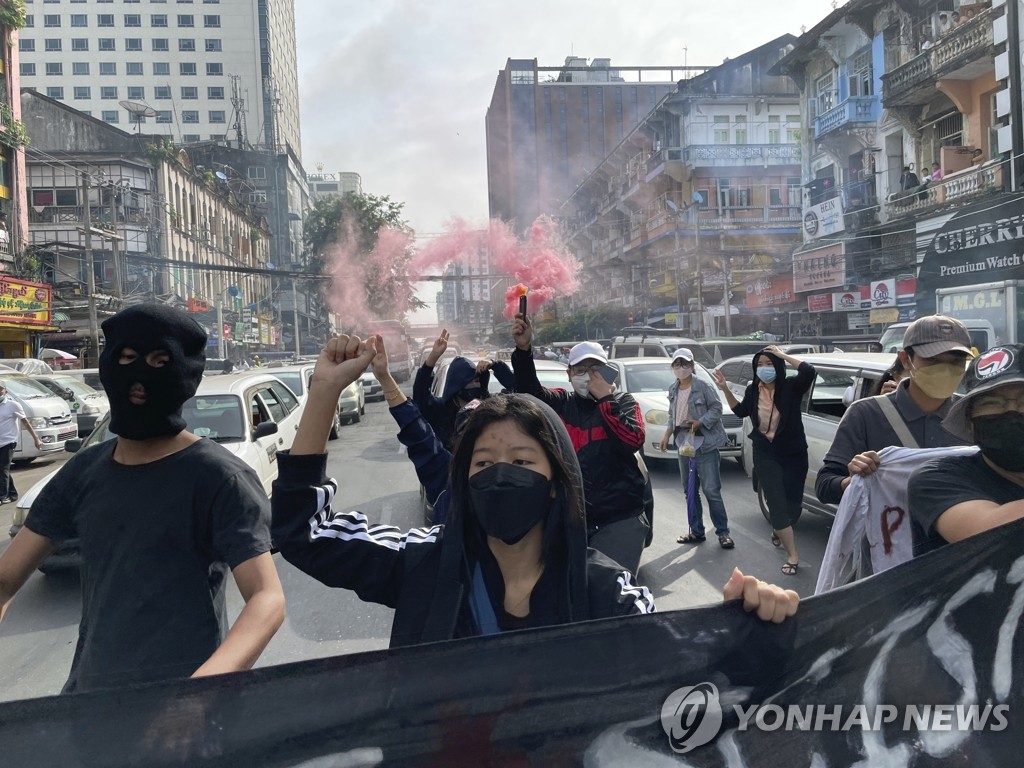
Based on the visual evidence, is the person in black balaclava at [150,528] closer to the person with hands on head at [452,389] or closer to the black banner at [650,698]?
the black banner at [650,698]

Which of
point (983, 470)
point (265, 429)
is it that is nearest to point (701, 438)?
point (265, 429)

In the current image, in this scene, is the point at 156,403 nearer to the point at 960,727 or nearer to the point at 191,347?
the point at 191,347

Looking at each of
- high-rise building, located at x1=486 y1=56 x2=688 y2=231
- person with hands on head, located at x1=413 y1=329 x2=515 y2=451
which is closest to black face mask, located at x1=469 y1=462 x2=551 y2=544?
person with hands on head, located at x1=413 y1=329 x2=515 y2=451

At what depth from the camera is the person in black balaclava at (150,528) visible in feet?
6.48

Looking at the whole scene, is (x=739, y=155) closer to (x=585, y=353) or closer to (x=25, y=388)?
(x=25, y=388)

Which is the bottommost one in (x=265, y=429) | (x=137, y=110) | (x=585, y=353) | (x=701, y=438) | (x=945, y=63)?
(x=701, y=438)

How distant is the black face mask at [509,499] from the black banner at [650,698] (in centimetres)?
31

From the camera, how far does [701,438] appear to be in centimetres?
701

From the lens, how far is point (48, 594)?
6.04m

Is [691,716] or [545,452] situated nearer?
[691,716]

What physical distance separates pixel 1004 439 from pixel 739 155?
42.0 metres

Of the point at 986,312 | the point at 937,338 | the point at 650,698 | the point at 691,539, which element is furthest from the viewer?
the point at 986,312

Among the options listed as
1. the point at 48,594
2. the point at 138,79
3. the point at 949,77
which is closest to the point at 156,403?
the point at 48,594

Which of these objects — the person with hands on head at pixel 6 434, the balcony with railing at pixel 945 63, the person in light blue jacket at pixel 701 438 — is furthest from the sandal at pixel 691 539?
the balcony with railing at pixel 945 63
